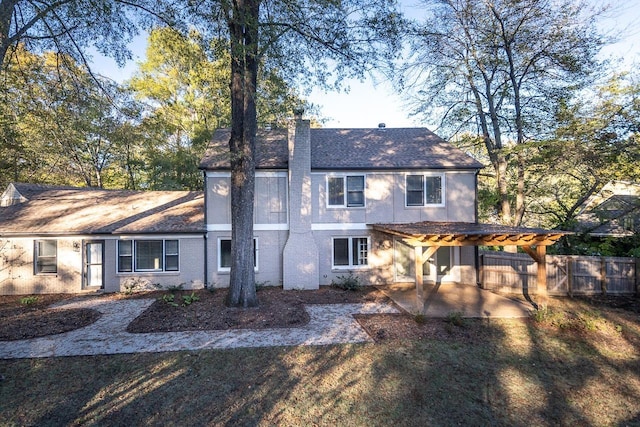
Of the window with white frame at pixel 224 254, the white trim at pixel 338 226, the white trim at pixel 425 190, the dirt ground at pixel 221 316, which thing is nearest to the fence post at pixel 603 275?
the dirt ground at pixel 221 316

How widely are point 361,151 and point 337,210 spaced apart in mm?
3192

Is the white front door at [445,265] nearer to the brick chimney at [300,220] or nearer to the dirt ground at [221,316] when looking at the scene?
the dirt ground at [221,316]

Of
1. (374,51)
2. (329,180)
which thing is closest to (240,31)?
(374,51)

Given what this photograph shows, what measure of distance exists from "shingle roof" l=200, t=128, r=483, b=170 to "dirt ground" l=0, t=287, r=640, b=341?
212 inches

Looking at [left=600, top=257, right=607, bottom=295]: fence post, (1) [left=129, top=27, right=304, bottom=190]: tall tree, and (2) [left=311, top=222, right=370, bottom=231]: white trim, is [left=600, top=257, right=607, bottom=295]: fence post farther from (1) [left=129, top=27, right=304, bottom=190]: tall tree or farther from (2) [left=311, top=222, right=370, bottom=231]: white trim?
(1) [left=129, top=27, right=304, bottom=190]: tall tree

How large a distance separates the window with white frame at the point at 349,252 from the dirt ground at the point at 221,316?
1.66 meters

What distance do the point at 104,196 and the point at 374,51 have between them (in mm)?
14795

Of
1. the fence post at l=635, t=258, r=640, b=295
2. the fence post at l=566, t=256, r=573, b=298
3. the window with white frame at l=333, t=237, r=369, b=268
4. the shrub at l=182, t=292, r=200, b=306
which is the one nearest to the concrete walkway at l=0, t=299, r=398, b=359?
the shrub at l=182, t=292, r=200, b=306

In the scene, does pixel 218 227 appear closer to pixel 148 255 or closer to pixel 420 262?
pixel 148 255

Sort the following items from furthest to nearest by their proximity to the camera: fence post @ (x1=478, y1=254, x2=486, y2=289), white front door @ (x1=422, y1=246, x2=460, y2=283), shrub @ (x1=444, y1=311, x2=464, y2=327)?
white front door @ (x1=422, y1=246, x2=460, y2=283)
fence post @ (x1=478, y1=254, x2=486, y2=289)
shrub @ (x1=444, y1=311, x2=464, y2=327)

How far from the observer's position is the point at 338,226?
42.6ft

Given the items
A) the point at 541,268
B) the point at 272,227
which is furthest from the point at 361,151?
the point at 541,268

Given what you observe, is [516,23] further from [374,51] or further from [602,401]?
[602,401]

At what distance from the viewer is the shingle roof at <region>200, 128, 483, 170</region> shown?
1290 cm
